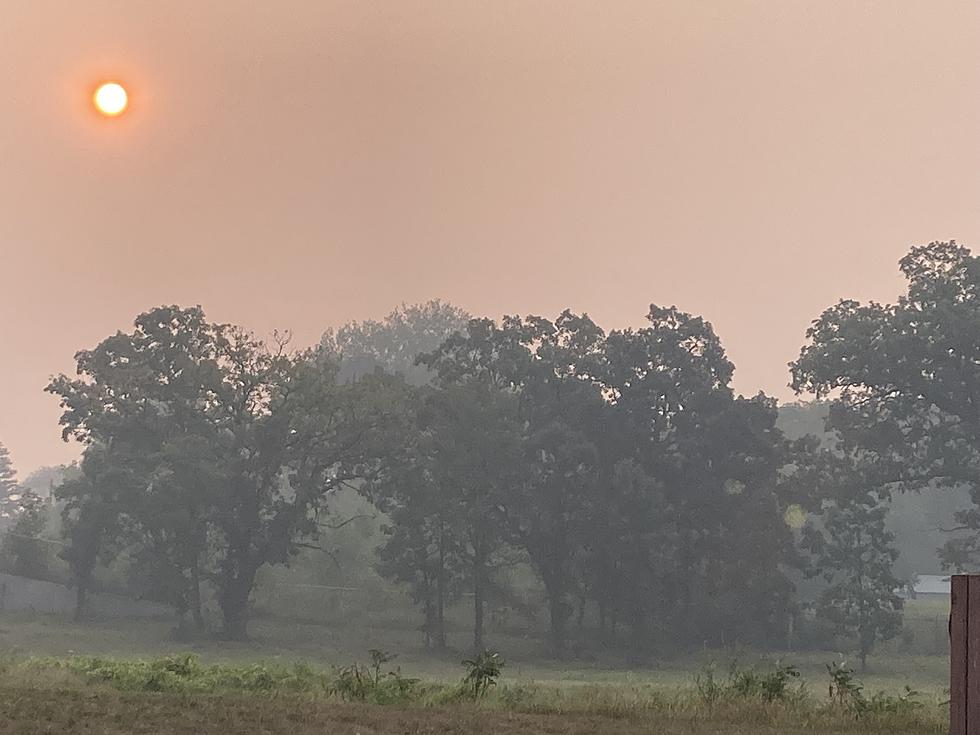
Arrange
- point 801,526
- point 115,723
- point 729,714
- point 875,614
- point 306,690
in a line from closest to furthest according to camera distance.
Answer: point 115,723 < point 729,714 < point 306,690 < point 875,614 < point 801,526

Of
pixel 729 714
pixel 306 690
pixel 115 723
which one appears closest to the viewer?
pixel 115 723

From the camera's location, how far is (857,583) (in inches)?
2562

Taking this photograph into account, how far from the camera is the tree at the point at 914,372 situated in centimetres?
6931

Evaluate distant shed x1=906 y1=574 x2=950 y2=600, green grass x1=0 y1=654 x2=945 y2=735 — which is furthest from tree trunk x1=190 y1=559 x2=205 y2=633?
distant shed x1=906 y1=574 x2=950 y2=600

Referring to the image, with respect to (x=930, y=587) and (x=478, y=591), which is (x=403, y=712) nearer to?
(x=478, y=591)

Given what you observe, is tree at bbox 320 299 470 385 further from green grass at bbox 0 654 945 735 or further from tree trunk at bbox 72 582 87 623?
green grass at bbox 0 654 945 735

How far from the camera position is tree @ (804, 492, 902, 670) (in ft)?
208

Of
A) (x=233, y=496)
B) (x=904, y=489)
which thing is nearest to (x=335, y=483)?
(x=233, y=496)

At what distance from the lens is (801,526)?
72.7 meters

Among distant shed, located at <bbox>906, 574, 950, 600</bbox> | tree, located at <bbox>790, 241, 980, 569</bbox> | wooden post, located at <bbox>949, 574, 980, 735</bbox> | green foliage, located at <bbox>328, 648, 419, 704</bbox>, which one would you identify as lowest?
distant shed, located at <bbox>906, 574, 950, 600</bbox>

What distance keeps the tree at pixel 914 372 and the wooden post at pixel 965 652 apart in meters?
59.4

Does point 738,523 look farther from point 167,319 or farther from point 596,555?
point 167,319

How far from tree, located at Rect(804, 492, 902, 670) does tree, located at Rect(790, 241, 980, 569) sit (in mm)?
2698

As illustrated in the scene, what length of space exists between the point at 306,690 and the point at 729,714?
798 cm
